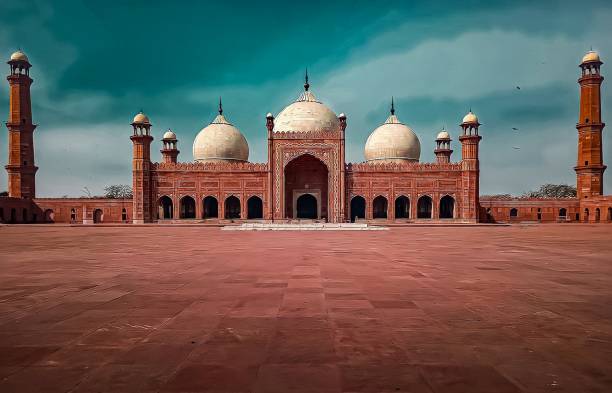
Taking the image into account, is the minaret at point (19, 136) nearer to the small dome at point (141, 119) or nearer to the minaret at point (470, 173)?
the small dome at point (141, 119)

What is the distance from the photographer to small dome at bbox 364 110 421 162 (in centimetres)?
3300

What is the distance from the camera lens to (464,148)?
2947 cm

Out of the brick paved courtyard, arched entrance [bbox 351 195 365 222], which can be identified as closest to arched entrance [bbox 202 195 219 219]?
arched entrance [bbox 351 195 365 222]

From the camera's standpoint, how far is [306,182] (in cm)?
2959

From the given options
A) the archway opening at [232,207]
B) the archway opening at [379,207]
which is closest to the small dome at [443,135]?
the archway opening at [379,207]

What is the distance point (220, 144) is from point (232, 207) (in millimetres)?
5925

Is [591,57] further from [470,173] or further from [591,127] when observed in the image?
[470,173]

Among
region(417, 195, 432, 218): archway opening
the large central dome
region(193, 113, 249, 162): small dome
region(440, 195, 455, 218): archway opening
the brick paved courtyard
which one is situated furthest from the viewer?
region(193, 113, 249, 162): small dome

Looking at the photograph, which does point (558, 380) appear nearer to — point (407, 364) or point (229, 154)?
point (407, 364)

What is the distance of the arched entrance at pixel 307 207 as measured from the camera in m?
30.2

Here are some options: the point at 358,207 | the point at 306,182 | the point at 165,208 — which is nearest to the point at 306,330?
the point at 306,182

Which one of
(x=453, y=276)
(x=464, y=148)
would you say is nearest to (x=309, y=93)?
(x=464, y=148)

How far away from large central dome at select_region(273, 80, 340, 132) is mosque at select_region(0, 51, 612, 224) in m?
0.10

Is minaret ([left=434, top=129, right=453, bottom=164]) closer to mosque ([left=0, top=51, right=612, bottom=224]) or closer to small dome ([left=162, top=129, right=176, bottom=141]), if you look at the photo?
mosque ([left=0, top=51, right=612, bottom=224])
